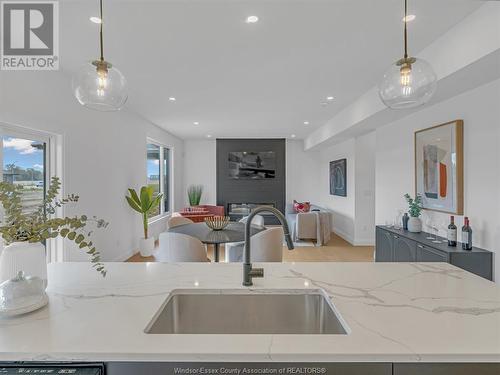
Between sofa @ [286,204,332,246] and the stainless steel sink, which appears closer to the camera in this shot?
the stainless steel sink

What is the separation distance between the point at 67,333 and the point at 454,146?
139 inches

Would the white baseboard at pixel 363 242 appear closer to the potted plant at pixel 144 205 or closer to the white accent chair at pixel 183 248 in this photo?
the potted plant at pixel 144 205

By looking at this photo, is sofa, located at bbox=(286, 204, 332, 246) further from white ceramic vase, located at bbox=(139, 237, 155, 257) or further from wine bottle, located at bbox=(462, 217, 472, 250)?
wine bottle, located at bbox=(462, 217, 472, 250)

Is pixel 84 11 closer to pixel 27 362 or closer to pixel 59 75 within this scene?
pixel 59 75

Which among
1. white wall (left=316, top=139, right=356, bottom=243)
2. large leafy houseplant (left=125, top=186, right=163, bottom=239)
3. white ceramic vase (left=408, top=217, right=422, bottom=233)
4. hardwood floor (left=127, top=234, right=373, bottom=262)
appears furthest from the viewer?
white wall (left=316, top=139, right=356, bottom=243)

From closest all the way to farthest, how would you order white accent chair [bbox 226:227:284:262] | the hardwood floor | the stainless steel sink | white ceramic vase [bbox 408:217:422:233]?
1. the stainless steel sink
2. white accent chair [bbox 226:227:284:262]
3. white ceramic vase [bbox 408:217:422:233]
4. the hardwood floor

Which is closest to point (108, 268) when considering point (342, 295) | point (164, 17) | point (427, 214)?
point (342, 295)

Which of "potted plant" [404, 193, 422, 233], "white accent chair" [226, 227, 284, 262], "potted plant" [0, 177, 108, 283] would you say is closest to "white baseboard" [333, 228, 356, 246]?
"potted plant" [404, 193, 422, 233]

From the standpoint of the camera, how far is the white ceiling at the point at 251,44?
2064 mm

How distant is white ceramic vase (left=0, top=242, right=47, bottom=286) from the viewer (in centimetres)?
106

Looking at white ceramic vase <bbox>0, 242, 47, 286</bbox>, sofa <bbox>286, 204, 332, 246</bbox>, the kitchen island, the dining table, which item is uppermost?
white ceramic vase <bbox>0, 242, 47, 286</bbox>

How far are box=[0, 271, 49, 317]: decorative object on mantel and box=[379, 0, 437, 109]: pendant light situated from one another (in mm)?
1903

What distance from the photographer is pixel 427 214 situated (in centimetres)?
360

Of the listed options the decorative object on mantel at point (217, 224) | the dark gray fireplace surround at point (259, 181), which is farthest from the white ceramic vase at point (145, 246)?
the dark gray fireplace surround at point (259, 181)
